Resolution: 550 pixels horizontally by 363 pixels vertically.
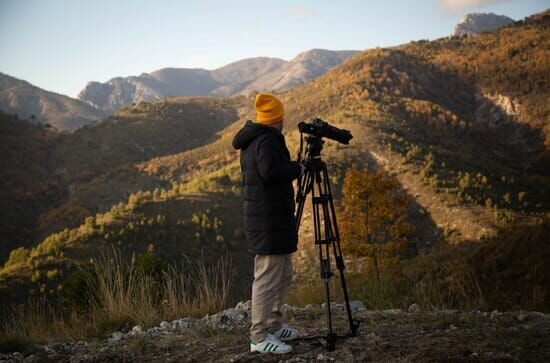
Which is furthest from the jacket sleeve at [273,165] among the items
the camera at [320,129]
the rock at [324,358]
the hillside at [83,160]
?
the hillside at [83,160]

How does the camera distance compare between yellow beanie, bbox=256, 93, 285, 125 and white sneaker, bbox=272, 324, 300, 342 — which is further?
white sneaker, bbox=272, 324, 300, 342

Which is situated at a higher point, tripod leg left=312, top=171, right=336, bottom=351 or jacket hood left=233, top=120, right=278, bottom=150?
jacket hood left=233, top=120, right=278, bottom=150

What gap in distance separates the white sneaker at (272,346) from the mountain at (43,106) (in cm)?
12937

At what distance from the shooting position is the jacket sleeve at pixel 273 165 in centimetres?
379

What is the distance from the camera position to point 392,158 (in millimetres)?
33125

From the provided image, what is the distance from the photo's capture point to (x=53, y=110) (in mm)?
132875

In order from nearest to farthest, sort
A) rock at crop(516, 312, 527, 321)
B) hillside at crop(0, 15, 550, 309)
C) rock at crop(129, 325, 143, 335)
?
1. rock at crop(516, 312, 527, 321)
2. rock at crop(129, 325, 143, 335)
3. hillside at crop(0, 15, 550, 309)

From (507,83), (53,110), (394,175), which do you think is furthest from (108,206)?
(53,110)

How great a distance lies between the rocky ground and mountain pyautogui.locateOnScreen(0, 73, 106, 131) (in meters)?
128

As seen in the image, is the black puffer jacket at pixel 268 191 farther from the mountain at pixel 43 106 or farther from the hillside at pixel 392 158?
the mountain at pixel 43 106

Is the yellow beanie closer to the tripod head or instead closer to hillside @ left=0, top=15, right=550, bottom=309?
the tripod head

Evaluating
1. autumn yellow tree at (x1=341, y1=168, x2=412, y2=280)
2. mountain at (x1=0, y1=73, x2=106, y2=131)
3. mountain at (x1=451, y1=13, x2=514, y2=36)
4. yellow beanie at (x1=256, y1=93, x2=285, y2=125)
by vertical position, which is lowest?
autumn yellow tree at (x1=341, y1=168, x2=412, y2=280)

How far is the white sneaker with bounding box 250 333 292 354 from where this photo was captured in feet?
12.8


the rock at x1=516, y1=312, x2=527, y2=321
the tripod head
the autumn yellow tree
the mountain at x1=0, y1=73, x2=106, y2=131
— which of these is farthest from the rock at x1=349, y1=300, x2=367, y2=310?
the mountain at x1=0, y1=73, x2=106, y2=131
